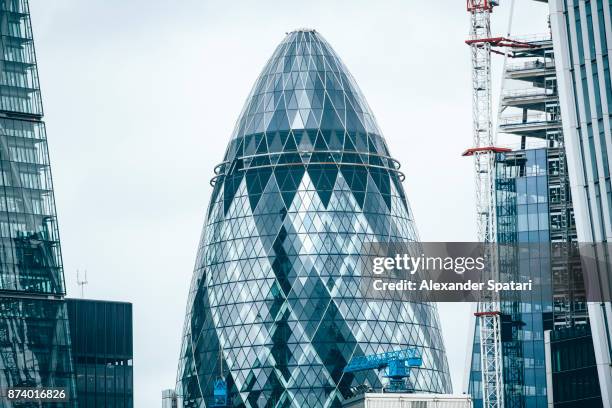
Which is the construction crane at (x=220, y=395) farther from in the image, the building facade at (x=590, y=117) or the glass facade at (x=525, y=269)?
the building facade at (x=590, y=117)

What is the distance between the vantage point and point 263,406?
514ft

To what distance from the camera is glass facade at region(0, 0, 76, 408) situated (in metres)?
128

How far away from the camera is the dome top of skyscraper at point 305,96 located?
538 ft

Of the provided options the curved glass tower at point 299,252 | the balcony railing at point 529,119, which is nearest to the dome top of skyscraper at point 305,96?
the curved glass tower at point 299,252

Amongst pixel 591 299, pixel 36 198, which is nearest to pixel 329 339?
pixel 36 198

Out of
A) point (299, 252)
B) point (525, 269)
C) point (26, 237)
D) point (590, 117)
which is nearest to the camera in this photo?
point (590, 117)

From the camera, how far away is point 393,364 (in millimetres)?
141875

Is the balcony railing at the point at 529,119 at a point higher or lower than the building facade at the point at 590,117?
higher

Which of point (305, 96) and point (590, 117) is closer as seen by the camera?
point (590, 117)

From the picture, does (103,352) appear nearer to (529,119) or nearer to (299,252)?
(299,252)

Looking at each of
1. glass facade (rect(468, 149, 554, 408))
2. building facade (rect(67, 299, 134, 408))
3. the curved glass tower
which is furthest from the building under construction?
building facade (rect(67, 299, 134, 408))

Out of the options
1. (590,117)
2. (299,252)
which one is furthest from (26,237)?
(590,117)

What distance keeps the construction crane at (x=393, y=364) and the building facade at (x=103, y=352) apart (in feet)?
71.5

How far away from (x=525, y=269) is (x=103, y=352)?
1645 inches
